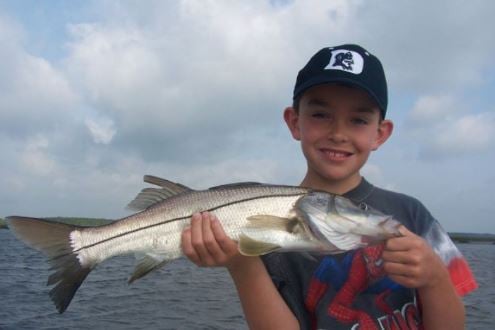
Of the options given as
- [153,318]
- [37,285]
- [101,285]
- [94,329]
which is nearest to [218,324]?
[153,318]

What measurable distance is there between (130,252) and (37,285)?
2031 centimetres

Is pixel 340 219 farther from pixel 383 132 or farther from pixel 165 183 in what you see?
pixel 165 183

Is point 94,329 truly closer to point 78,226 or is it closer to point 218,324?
Answer: point 218,324

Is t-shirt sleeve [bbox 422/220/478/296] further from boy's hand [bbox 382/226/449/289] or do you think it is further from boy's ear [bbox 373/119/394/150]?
boy's ear [bbox 373/119/394/150]

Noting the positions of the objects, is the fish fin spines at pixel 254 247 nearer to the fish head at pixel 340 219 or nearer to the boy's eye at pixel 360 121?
the fish head at pixel 340 219

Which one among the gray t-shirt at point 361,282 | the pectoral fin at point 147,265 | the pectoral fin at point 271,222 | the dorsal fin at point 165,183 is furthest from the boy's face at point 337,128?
the pectoral fin at point 147,265

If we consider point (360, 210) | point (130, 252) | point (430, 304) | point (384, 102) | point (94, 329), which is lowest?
point (94, 329)

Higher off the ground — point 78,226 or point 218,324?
point 78,226

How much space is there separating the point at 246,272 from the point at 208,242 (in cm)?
40

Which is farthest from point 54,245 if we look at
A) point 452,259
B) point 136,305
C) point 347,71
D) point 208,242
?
point 136,305

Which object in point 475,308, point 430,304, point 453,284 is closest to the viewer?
point 430,304

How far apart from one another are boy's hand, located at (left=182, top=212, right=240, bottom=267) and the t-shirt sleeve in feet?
5.12

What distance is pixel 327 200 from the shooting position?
352 cm

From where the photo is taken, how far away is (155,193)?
397 centimetres
